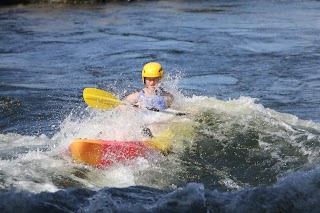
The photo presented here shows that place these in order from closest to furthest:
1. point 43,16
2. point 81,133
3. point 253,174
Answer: point 253,174
point 81,133
point 43,16

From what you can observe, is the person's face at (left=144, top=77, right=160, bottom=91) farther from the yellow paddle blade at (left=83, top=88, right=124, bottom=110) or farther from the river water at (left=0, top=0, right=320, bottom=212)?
the yellow paddle blade at (left=83, top=88, right=124, bottom=110)

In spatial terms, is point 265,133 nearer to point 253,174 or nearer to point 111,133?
point 253,174

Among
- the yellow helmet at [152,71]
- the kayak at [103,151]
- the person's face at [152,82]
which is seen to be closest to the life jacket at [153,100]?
the person's face at [152,82]

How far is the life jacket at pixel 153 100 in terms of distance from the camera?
8.94 meters

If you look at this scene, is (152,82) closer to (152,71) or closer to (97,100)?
(152,71)

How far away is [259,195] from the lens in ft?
20.4

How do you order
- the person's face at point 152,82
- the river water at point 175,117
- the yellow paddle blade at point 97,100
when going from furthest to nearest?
the yellow paddle blade at point 97,100 < the person's face at point 152,82 < the river water at point 175,117

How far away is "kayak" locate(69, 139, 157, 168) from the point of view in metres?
7.41

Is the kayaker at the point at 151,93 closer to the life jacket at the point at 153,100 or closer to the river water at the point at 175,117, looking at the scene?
the life jacket at the point at 153,100

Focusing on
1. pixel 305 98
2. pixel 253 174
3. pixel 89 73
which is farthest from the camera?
pixel 89 73

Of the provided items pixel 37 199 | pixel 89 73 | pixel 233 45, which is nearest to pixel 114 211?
pixel 37 199

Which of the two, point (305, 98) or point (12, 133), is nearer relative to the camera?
point (12, 133)

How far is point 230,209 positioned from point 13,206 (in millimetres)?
2056

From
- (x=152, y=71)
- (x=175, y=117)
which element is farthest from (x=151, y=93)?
(x=175, y=117)
